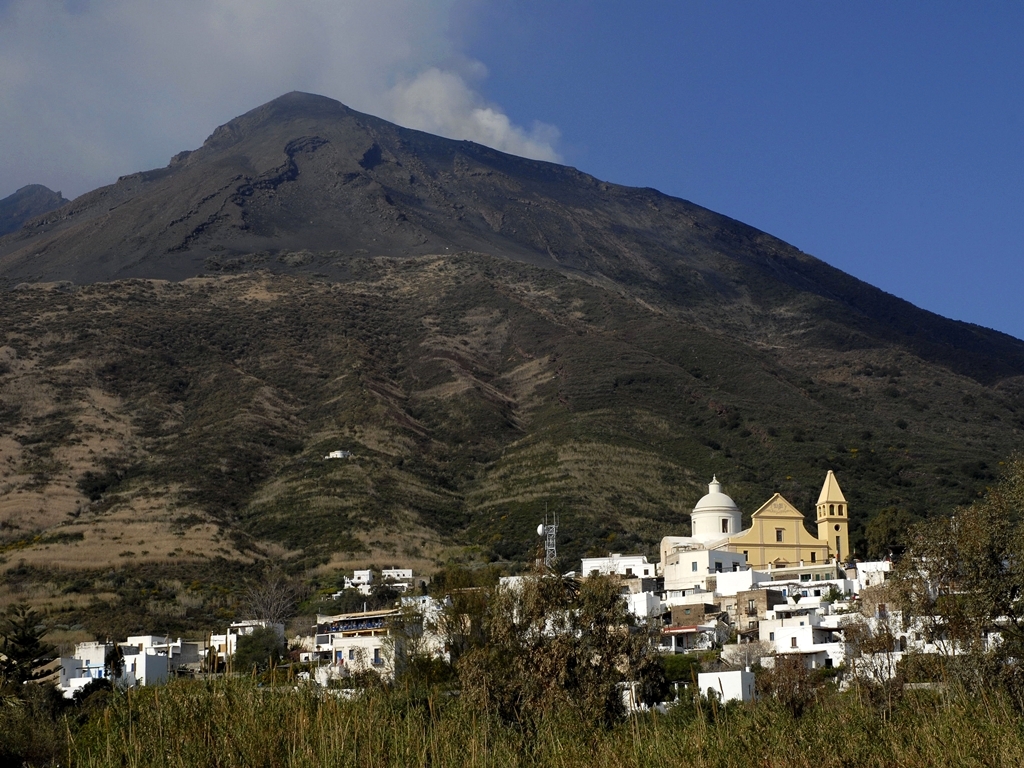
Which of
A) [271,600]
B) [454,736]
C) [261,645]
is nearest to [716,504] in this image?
[271,600]

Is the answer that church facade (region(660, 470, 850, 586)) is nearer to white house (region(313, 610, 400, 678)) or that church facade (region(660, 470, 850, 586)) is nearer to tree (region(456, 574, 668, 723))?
white house (region(313, 610, 400, 678))

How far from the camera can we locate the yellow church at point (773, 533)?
2606 inches

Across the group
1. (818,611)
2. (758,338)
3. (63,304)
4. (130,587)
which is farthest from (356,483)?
(758,338)

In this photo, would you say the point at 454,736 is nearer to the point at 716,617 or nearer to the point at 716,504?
the point at 716,617

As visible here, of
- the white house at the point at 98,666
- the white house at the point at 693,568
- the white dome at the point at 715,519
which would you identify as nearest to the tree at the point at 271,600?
the white house at the point at 98,666

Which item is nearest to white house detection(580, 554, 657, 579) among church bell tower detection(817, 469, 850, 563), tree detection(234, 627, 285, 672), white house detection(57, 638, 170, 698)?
church bell tower detection(817, 469, 850, 563)

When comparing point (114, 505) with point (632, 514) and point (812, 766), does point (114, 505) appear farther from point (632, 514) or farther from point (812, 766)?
point (812, 766)

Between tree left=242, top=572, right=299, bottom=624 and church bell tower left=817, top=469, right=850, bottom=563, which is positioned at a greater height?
church bell tower left=817, top=469, right=850, bottom=563

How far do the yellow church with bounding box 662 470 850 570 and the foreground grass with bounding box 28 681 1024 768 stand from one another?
46.1 m

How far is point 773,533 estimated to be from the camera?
219 ft

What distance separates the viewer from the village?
37.4 meters

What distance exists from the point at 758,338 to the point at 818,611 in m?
119

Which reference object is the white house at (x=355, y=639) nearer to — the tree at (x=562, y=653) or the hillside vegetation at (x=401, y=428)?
the hillside vegetation at (x=401, y=428)

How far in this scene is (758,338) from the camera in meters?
168
